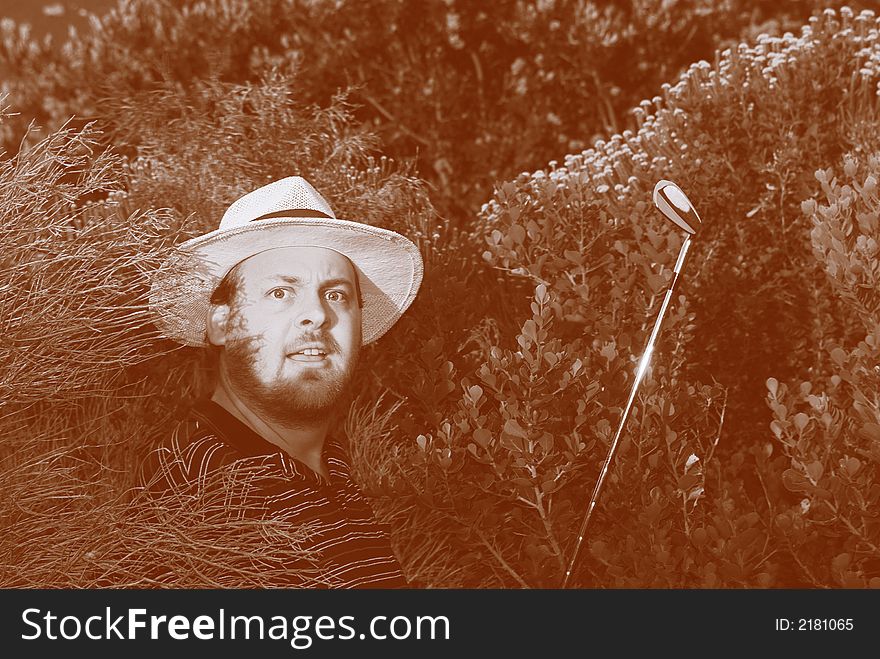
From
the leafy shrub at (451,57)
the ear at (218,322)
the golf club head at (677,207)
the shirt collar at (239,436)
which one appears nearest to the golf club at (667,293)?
the golf club head at (677,207)

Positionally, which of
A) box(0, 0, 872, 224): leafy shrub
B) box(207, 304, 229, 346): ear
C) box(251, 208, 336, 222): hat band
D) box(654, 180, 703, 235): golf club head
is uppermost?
box(0, 0, 872, 224): leafy shrub

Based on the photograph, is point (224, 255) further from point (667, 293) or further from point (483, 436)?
point (667, 293)

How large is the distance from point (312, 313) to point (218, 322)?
1.87ft

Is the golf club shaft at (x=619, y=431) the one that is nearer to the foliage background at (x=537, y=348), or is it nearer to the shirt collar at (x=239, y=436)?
the foliage background at (x=537, y=348)

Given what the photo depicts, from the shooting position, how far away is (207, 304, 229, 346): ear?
6098mm

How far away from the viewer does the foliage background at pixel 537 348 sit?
5793 millimetres

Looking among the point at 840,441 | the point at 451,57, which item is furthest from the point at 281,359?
the point at 451,57

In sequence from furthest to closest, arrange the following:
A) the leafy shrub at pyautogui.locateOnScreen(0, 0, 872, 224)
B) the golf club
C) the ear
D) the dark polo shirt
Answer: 1. the leafy shrub at pyautogui.locateOnScreen(0, 0, 872, 224)
2. the ear
3. the golf club
4. the dark polo shirt

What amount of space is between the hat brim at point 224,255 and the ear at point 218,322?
0.12 feet

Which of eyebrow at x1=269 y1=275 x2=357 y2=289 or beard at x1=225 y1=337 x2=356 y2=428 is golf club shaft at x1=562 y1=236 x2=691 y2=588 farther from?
eyebrow at x1=269 y1=275 x2=357 y2=289

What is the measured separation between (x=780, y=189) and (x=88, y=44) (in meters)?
9.21

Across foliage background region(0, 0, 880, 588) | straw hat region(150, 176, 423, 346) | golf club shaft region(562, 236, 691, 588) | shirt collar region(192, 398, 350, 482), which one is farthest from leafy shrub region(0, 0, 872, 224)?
shirt collar region(192, 398, 350, 482)

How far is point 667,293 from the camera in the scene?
6.06 meters

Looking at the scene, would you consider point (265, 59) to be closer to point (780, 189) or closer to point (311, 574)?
point (780, 189)
